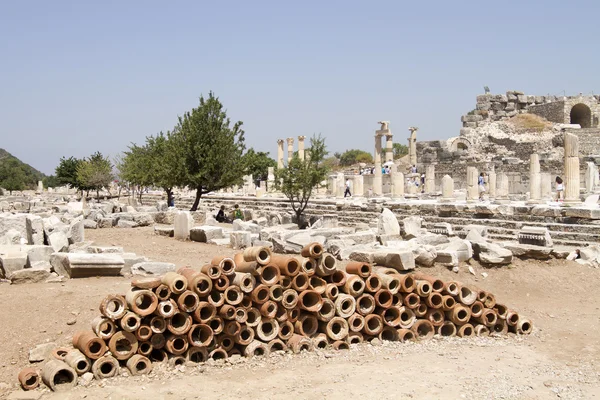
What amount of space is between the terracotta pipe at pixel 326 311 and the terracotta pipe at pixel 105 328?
2.47 meters

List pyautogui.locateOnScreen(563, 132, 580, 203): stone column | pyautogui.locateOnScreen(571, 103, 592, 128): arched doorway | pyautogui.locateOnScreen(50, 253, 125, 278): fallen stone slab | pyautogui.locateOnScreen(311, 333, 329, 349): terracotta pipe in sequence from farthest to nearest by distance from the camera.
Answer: pyautogui.locateOnScreen(571, 103, 592, 128): arched doorway
pyautogui.locateOnScreen(563, 132, 580, 203): stone column
pyautogui.locateOnScreen(50, 253, 125, 278): fallen stone slab
pyautogui.locateOnScreen(311, 333, 329, 349): terracotta pipe

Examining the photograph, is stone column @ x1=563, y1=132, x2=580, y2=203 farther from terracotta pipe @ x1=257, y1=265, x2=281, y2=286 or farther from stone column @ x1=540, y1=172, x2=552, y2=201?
terracotta pipe @ x1=257, y1=265, x2=281, y2=286

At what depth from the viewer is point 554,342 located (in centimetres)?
815

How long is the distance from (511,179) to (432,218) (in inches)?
584

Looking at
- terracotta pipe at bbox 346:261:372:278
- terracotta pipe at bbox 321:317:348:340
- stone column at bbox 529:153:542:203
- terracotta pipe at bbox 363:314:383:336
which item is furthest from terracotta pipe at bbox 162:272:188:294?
stone column at bbox 529:153:542:203

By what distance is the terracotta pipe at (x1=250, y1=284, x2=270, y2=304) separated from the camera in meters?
7.14

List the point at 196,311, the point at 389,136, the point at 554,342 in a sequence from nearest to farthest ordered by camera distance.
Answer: the point at 196,311, the point at 554,342, the point at 389,136

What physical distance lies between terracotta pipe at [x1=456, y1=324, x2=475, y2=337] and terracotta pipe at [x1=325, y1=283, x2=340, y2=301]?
6.13 feet

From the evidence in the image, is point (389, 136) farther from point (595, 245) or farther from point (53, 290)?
point (53, 290)

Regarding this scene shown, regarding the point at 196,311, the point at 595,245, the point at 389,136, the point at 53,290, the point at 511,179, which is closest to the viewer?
the point at 196,311

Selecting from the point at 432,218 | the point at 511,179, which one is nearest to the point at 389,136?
the point at 511,179

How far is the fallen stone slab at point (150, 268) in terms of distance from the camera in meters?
10.4

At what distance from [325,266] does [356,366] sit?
1.36 m

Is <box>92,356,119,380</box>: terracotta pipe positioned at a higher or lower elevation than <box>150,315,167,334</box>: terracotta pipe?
lower
